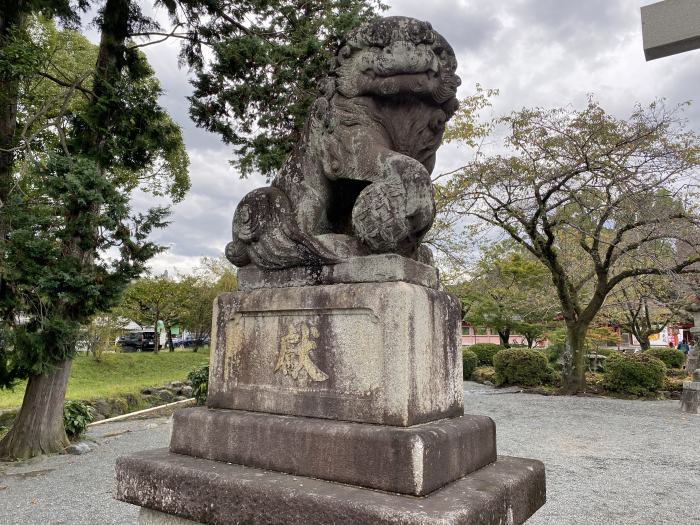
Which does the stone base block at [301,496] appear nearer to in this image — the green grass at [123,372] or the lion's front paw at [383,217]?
the lion's front paw at [383,217]

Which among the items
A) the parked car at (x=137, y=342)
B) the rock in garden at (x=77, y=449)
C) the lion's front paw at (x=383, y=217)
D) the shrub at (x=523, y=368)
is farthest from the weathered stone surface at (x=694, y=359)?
the parked car at (x=137, y=342)

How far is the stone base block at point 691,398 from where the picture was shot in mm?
11016

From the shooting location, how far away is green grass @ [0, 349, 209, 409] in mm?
13859

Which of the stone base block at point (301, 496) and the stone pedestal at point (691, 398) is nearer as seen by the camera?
the stone base block at point (301, 496)

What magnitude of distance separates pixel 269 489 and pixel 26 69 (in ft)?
18.8

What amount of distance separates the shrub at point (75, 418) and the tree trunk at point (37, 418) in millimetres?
708

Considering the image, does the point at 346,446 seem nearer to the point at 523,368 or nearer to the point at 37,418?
the point at 37,418

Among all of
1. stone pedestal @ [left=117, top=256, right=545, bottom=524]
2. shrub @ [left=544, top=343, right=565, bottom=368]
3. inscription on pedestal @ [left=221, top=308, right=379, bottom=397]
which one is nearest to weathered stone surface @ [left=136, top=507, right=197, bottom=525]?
stone pedestal @ [left=117, top=256, right=545, bottom=524]

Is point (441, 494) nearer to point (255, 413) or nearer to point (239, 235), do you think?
point (255, 413)

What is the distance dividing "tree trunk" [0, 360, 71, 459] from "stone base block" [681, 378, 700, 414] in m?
12.5

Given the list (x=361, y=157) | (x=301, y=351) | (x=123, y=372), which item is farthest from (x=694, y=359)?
(x=123, y=372)

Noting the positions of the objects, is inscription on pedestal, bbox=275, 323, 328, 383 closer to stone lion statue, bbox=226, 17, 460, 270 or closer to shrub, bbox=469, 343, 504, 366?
stone lion statue, bbox=226, 17, 460, 270

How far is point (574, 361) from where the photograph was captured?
543 inches

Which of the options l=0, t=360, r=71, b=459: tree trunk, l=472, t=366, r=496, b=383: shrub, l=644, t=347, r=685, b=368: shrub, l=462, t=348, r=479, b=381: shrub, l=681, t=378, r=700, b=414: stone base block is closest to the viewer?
l=0, t=360, r=71, b=459: tree trunk
